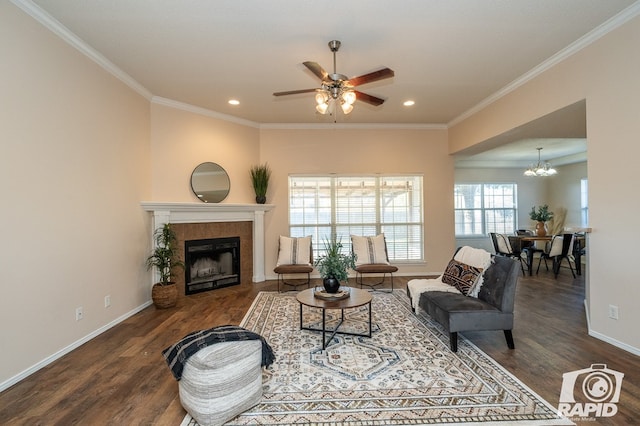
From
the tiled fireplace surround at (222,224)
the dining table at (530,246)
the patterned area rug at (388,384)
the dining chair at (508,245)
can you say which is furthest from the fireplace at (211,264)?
the dining table at (530,246)

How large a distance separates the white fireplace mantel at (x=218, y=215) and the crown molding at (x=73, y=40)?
5.25ft

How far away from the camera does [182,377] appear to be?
1919mm

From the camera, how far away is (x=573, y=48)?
3143 mm

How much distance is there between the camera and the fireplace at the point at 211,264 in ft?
16.0

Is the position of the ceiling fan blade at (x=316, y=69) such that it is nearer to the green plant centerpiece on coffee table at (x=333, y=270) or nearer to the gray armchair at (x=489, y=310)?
the green plant centerpiece on coffee table at (x=333, y=270)

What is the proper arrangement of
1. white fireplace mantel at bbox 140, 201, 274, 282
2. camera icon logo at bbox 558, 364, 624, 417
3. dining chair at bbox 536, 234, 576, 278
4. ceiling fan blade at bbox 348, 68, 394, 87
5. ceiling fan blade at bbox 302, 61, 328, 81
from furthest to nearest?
dining chair at bbox 536, 234, 576, 278, white fireplace mantel at bbox 140, 201, 274, 282, ceiling fan blade at bbox 348, 68, 394, 87, ceiling fan blade at bbox 302, 61, 328, 81, camera icon logo at bbox 558, 364, 624, 417

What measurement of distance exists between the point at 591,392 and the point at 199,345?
276 cm

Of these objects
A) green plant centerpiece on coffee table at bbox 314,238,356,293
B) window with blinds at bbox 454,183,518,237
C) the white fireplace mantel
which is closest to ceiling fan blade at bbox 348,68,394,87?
green plant centerpiece on coffee table at bbox 314,238,356,293

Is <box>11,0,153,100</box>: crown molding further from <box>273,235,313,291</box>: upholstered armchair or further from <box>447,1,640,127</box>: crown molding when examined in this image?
<box>447,1,640,127</box>: crown molding

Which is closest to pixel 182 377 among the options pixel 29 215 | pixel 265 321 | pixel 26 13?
pixel 265 321

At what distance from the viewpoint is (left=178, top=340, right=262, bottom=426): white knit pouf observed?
1825 millimetres

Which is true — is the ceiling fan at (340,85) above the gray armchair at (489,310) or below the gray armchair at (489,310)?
above

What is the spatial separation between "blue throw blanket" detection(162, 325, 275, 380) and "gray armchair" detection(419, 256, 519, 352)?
171cm

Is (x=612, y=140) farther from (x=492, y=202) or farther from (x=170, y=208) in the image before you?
(x=492, y=202)
